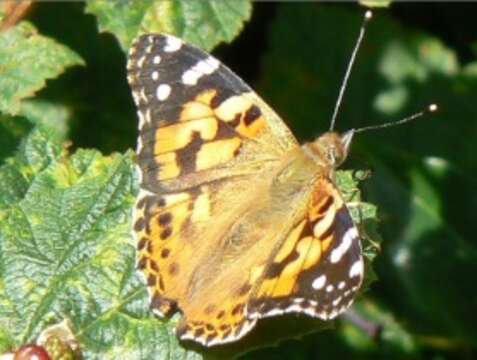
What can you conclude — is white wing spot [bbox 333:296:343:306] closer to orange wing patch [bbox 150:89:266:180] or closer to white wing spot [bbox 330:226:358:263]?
white wing spot [bbox 330:226:358:263]

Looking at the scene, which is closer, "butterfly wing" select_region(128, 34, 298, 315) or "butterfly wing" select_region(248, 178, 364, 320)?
"butterfly wing" select_region(248, 178, 364, 320)

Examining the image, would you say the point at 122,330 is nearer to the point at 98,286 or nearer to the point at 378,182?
the point at 98,286

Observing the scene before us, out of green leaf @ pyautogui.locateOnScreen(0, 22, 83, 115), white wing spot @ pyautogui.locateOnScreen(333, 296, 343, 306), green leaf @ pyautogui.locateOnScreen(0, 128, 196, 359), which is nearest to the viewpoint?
white wing spot @ pyautogui.locateOnScreen(333, 296, 343, 306)

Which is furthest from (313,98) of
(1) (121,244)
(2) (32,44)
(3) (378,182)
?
(1) (121,244)

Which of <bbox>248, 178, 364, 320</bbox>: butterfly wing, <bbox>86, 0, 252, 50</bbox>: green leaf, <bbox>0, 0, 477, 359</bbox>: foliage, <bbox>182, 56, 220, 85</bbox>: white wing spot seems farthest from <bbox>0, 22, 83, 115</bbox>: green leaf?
<bbox>248, 178, 364, 320</bbox>: butterfly wing

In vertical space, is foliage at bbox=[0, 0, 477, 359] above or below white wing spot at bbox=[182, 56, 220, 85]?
below
